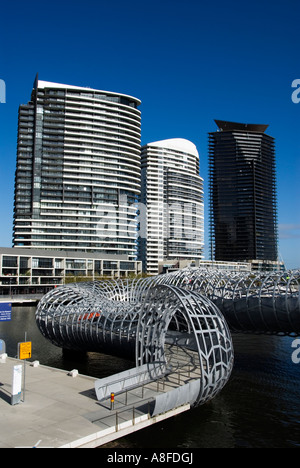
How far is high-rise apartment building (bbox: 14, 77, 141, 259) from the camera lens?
14050cm

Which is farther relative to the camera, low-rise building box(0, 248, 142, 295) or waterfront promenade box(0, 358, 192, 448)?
low-rise building box(0, 248, 142, 295)

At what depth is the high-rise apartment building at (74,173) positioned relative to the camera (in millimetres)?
140500

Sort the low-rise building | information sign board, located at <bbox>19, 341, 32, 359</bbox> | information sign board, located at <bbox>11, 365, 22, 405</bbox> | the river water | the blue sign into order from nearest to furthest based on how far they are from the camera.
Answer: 1. the river water
2. information sign board, located at <bbox>11, 365, 22, 405</bbox>
3. information sign board, located at <bbox>19, 341, 32, 359</bbox>
4. the blue sign
5. the low-rise building

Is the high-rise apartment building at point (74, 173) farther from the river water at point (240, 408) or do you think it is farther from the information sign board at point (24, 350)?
the information sign board at point (24, 350)

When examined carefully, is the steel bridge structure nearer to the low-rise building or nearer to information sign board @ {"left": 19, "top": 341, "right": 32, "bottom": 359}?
information sign board @ {"left": 19, "top": 341, "right": 32, "bottom": 359}

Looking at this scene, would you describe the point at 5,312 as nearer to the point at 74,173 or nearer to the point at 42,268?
the point at 42,268

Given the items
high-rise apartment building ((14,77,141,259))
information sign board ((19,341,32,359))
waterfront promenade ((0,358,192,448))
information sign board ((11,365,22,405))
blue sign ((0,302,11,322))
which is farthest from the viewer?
high-rise apartment building ((14,77,141,259))

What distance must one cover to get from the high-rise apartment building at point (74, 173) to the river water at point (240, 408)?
102237 millimetres

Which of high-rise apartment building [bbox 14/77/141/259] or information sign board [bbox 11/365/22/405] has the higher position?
high-rise apartment building [bbox 14/77/141/259]

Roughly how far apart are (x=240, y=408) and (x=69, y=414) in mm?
10832

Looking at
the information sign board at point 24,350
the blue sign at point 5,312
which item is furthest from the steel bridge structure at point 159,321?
the information sign board at point 24,350

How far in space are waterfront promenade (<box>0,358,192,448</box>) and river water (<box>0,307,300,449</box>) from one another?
2.72ft

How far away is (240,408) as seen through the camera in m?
24.0

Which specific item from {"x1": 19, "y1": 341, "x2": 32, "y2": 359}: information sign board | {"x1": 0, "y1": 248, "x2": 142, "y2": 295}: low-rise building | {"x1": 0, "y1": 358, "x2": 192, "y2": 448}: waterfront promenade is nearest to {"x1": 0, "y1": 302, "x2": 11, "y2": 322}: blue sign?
{"x1": 0, "y1": 358, "x2": 192, "y2": 448}: waterfront promenade
